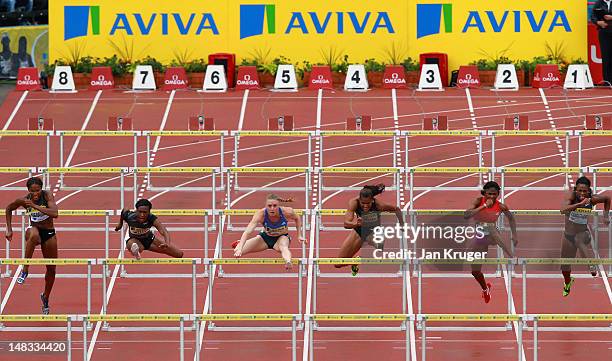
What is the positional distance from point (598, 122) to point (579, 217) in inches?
336

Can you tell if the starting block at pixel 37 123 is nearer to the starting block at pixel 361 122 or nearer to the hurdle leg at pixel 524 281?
the starting block at pixel 361 122

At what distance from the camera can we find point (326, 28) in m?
38.5

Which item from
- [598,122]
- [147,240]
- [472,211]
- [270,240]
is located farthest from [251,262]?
[598,122]

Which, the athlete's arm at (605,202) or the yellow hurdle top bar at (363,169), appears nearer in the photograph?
the athlete's arm at (605,202)

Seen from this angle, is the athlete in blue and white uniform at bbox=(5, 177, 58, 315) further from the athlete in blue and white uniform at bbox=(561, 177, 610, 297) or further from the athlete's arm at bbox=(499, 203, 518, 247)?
the athlete in blue and white uniform at bbox=(561, 177, 610, 297)

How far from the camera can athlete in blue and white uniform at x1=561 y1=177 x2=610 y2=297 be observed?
23500 mm

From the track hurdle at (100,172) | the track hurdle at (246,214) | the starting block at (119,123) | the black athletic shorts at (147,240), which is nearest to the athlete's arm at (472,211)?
the track hurdle at (246,214)

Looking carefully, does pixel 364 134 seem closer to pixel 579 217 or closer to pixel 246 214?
pixel 246 214

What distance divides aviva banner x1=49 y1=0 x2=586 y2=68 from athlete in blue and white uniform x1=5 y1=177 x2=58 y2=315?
14680 millimetres

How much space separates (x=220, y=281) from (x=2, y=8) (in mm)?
16825

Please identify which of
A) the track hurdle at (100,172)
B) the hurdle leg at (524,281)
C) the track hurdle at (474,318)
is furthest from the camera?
the track hurdle at (100,172)

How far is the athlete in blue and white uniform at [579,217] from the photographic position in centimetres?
2350

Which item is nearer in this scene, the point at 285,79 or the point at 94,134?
the point at 94,134

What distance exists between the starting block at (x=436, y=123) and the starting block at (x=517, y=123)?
1.10 metres
